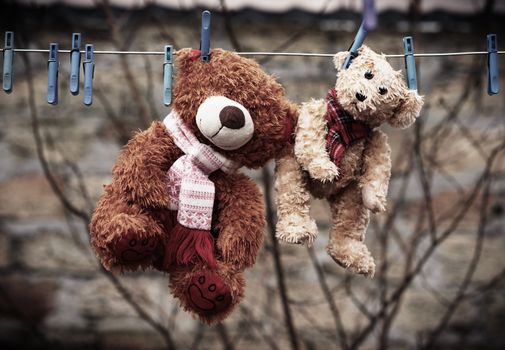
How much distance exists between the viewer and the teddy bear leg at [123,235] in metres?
0.84

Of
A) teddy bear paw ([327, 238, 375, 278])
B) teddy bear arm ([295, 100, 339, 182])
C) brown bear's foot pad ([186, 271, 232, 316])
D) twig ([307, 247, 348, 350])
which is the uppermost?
teddy bear arm ([295, 100, 339, 182])

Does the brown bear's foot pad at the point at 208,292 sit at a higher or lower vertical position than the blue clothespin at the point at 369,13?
lower

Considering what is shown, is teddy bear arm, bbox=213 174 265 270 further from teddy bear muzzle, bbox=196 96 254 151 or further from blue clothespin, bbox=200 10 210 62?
blue clothespin, bbox=200 10 210 62

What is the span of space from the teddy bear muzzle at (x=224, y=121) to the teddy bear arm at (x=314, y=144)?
7 centimetres

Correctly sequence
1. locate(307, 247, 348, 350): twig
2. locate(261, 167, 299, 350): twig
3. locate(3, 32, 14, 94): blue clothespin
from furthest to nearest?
1. locate(307, 247, 348, 350): twig
2. locate(261, 167, 299, 350): twig
3. locate(3, 32, 14, 94): blue clothespin

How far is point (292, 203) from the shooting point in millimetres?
910

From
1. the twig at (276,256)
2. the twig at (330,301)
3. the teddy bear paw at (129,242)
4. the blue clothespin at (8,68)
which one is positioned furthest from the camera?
the twig at (330,301)

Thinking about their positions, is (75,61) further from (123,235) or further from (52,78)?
(123,235)

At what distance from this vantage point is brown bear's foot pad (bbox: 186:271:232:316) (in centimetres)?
87

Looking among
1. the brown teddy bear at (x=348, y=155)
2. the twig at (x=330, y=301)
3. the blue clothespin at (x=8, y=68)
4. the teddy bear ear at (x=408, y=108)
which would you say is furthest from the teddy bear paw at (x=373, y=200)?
the twig at (x=330, y=301)

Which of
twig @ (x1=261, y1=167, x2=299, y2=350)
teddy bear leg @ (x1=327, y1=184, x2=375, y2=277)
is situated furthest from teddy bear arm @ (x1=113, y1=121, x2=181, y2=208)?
twig @ (x1=261, y1=167, x2=299, y2=350)

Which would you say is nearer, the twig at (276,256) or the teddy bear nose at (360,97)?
the teddy bear nose at (360,97)

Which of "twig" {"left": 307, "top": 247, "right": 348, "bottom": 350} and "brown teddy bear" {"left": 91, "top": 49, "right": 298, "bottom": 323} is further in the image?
"twig" {"left": 307, "top": 247, "right": 348, "bottom": 350}

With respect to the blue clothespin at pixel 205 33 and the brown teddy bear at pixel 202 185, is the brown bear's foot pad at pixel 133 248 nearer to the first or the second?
the brown teddy bear at pixel 202 185
